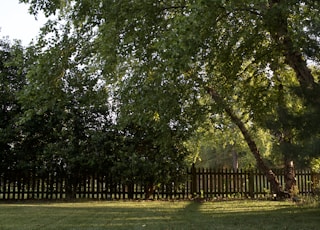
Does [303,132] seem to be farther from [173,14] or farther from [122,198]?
[122,198]

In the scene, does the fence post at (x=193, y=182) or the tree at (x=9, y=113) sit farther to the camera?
the fence post at (x=193, y=182)

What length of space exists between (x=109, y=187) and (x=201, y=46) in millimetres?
8881

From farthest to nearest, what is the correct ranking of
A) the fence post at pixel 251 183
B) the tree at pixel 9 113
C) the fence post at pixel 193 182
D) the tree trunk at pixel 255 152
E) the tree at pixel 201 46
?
the fence post at pixel 251 183 < the fence post at pixel 193 182 < the tree at pixel 9 113 < the tree trunk at pixel 255 152 < the tree at pixel 201 46

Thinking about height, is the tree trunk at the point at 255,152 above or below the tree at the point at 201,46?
below

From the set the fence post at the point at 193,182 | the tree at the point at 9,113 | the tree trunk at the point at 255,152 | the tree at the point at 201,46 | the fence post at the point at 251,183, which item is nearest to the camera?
the tree at the point at 201,46

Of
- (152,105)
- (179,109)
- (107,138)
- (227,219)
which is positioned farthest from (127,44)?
(107,138)

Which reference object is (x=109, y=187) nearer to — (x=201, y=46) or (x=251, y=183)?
(x=251, y=183)

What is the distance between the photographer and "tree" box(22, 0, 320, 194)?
22.5 ft

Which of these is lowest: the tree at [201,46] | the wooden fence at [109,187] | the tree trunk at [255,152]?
the wooden fence at [109,187]

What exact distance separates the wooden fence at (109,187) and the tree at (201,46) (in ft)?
16.3

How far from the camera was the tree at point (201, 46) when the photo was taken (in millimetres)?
6867

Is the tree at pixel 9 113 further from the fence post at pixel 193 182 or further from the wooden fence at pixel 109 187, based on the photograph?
the fence post at pixel 193 182

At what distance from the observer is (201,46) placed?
7812mm

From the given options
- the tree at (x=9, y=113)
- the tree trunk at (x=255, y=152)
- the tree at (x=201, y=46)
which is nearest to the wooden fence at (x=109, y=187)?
the tree at (x=9, y=113)
